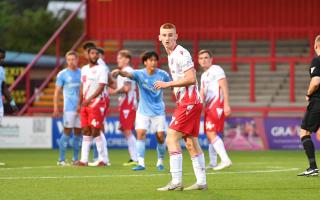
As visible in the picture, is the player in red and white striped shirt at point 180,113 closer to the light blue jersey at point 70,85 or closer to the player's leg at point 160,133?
Answer: the player's leg at point 160,133

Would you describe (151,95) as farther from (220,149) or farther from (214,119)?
(220,149)

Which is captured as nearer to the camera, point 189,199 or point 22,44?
point 189,199

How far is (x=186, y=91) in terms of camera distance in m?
13.1

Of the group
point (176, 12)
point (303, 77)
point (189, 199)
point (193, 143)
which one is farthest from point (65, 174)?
point (176, 12)

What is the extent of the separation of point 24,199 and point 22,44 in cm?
4250

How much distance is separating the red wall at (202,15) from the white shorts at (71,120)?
14.0 metres

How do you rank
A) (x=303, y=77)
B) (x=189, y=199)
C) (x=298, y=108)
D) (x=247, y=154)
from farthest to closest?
(x=303, y=77), (x=298, y=108), (x=247, y=154), (x=189, y=199)

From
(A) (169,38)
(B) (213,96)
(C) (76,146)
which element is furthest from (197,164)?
(C) (76,146)

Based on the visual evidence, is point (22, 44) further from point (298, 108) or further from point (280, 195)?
point (280, 195)

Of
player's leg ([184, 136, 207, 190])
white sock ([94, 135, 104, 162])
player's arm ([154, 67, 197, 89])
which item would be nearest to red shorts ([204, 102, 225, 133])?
white sock ([94, 135, 104, 162])

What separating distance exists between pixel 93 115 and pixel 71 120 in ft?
5.13

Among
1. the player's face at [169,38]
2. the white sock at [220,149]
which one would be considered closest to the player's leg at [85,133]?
the white sock at [220,149]

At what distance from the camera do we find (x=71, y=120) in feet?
66.2

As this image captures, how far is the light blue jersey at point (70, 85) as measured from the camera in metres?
20.2
